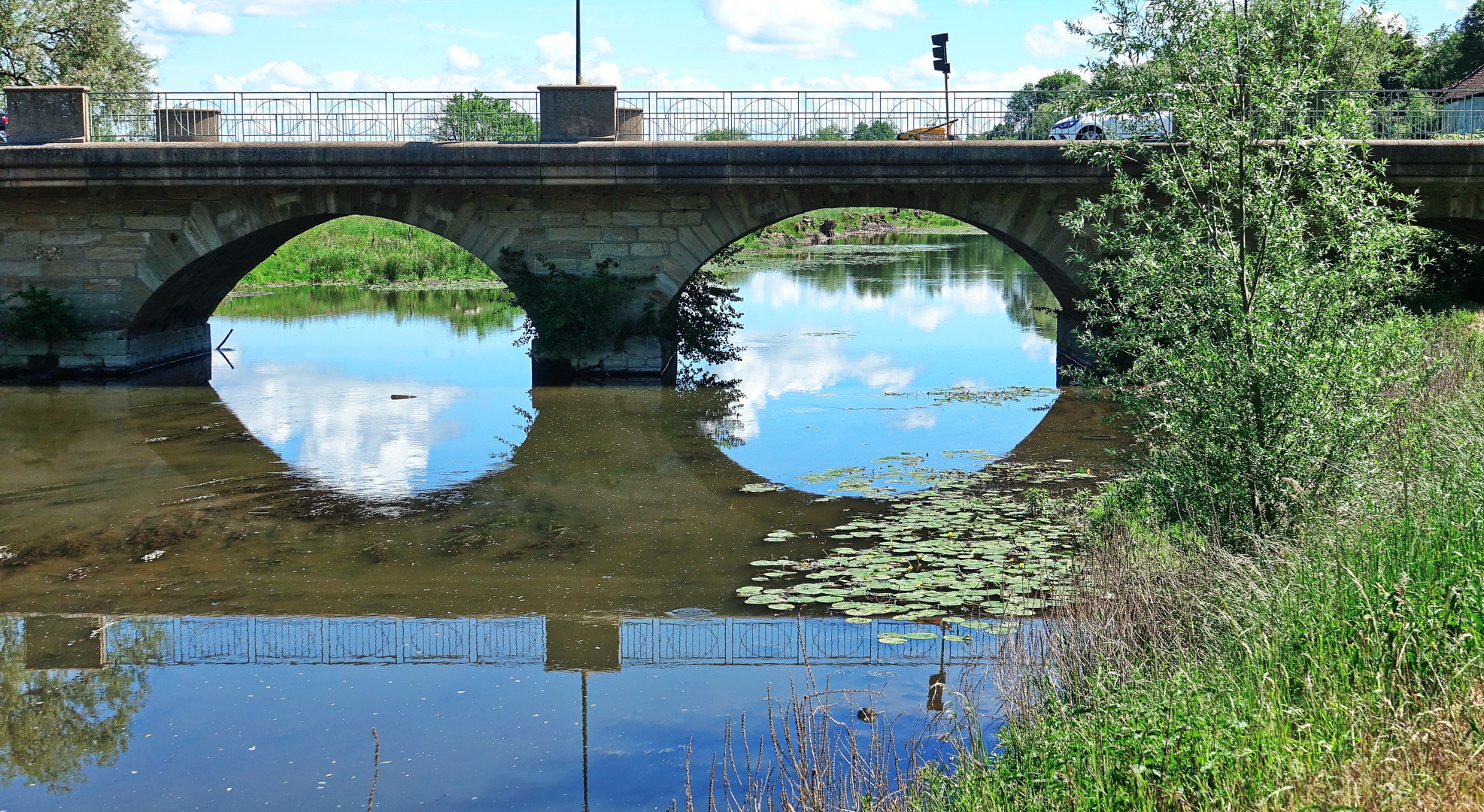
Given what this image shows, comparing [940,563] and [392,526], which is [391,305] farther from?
[940,563]

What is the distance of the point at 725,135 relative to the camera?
52.7 feet

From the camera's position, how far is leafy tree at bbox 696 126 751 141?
52.3ft

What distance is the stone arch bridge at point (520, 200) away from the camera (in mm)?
15469

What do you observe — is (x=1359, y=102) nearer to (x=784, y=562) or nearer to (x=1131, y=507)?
(x=1131, y=507)

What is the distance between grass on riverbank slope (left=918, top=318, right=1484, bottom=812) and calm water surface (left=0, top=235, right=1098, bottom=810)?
115 cm

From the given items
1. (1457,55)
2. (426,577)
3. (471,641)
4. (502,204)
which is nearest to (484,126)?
(502,204)

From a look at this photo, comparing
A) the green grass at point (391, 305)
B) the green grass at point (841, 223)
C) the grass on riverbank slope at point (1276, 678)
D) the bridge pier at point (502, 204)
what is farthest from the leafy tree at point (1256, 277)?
the green grass at point (841, 223)

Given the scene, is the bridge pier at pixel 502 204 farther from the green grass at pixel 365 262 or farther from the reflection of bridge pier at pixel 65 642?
the green grass at pixel 365 262

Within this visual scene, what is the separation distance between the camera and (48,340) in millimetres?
16906

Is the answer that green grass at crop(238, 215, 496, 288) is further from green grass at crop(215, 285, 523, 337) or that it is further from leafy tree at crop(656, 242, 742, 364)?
leafy tree at crop(656, 242, 742, 364)

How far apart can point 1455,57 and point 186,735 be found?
5272cm

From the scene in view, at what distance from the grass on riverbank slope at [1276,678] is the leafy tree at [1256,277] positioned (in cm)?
57

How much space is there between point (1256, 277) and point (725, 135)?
9.57 m

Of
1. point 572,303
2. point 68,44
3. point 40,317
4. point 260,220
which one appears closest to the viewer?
point 572,303
